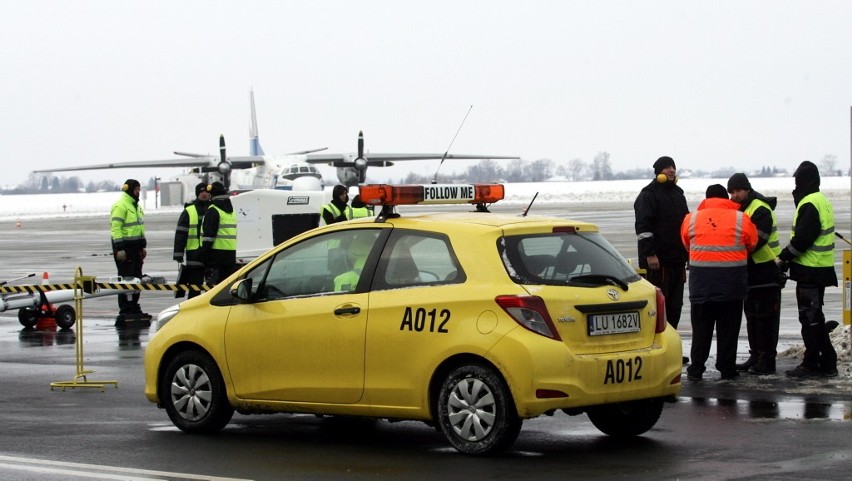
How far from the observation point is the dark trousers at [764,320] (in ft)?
37.9

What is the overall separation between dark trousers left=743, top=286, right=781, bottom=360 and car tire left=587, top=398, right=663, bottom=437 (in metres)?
3.26

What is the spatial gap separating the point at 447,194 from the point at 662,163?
3.82 meters

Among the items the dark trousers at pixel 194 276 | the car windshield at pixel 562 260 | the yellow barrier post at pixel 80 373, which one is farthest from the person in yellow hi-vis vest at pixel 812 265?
the dark trousers at pixel 194 276

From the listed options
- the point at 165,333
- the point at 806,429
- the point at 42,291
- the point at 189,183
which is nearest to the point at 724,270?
the point at 806,429

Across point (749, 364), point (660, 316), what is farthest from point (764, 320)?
point (660, 316)

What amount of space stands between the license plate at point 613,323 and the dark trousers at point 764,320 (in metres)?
3.82

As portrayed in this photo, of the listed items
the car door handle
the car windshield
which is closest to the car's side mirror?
the car door handle

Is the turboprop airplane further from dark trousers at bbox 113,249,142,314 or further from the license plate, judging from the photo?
the license plate

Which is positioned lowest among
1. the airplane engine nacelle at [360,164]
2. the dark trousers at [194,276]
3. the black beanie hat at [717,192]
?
the dark trousers at [194,276]

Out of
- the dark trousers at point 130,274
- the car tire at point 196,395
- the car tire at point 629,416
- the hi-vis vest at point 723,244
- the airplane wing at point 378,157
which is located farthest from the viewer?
the airplane wing at point 378,157

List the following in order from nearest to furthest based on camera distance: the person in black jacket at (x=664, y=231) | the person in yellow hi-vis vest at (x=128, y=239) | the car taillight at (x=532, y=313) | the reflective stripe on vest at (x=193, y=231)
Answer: the car taillight at (x=532, y=313) < the person in black jacket at (x=664, y=231) < the reflective stripe on vest at (x=193, y=231) < the person in yellow hi-vis vest at (x=128, y=239)

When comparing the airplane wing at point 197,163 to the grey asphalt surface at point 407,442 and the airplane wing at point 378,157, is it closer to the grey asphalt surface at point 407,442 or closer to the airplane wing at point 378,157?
the airplane wing at point 378,157

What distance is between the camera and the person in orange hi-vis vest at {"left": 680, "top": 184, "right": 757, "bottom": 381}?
11156 millimetres

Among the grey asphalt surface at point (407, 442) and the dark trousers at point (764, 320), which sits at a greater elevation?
the dark trousers at point (764, 320)
